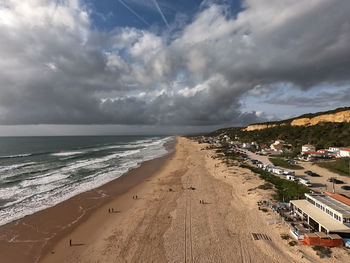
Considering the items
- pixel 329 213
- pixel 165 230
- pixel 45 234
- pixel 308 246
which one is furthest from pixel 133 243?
pixel 329 213

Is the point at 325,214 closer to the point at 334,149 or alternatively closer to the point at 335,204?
the point at 335,204

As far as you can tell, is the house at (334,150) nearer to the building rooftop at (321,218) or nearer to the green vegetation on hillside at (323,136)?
→ the green vegetation on hillside at (323,136)

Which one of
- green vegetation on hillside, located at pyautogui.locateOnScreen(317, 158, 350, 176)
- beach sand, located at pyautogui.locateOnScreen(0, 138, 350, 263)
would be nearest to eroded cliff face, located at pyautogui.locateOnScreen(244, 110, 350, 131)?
green vegetation on hillside, located at pyautogui.locateOnScreen(317, 158, 350, 176)

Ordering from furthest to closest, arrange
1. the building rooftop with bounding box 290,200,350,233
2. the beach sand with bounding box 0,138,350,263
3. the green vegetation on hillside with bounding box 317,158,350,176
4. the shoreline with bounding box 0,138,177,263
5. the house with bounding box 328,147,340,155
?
the house with bounding box 328,147,340,155
the green vegetation on hillside with bounding box 317,158,350,176
the shoreline with bounding box 0,138,177,263
the building rooftop with bounding box 290,200,350,233
the beach sand with bounding box 0,138,350,263

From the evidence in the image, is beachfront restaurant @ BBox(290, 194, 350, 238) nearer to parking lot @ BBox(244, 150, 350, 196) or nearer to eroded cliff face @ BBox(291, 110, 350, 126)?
parking lot @ BBox(244, 150, 350, 196)

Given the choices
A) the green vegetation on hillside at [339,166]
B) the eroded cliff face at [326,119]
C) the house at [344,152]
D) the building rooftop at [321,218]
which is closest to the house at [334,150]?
the house at [344,152]

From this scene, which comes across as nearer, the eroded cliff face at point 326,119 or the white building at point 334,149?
the white building at point 334,149

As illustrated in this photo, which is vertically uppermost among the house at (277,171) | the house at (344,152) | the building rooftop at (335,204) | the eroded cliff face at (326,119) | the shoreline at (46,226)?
the eroded cliff face at (326,119)
